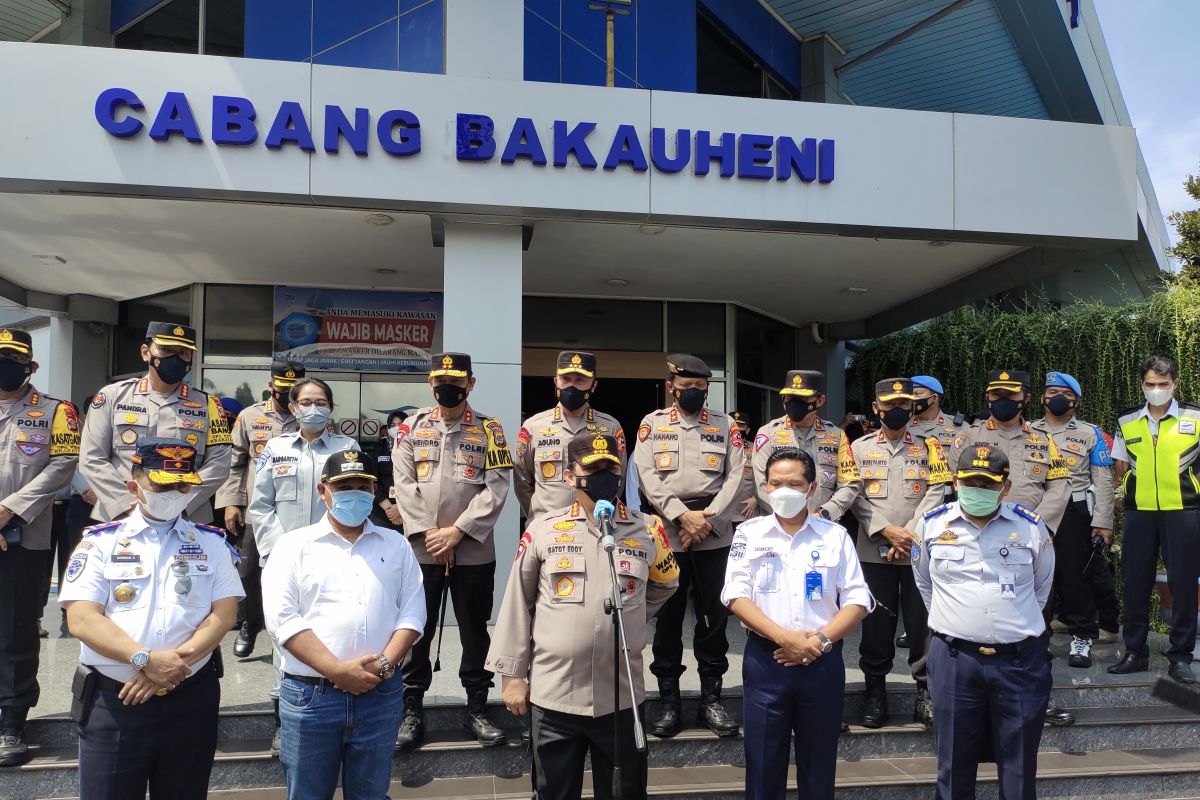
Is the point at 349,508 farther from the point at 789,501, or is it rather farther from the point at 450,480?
the point at 789,501

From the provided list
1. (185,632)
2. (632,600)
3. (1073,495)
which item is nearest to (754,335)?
(1073,495)

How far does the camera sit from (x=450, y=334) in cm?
647

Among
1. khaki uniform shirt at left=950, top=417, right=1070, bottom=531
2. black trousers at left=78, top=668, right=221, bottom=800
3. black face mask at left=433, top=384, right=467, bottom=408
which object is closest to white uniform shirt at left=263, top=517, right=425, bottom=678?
black trousers at left=78, top=668, right=221, bottom=800

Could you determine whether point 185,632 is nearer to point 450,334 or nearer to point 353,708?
point 353,708

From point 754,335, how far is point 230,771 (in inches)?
320

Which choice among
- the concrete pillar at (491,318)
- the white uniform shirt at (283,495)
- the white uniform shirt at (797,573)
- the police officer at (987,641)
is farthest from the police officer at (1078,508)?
the white uniform shirt at (283,495)

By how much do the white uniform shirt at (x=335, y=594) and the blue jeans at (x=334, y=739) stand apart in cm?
10

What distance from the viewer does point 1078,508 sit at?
613cm

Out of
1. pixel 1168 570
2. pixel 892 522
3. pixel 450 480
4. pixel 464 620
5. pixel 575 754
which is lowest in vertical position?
pixel 575 754

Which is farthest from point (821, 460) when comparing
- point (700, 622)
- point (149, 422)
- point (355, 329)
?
point (355, 329)

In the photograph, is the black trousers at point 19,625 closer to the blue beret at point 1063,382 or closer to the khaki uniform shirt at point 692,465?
the khaki uniform shirt at point 692,465

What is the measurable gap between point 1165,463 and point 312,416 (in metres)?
5.52

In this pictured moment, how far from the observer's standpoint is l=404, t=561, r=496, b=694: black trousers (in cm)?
431

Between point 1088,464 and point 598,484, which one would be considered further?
point 1088,464
